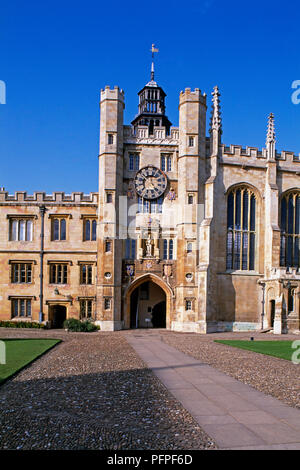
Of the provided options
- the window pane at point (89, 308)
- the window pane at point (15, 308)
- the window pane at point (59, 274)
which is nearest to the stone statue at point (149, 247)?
the window pane at point (89, 308)

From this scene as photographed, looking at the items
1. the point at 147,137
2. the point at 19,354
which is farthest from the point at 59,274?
the point at 19,354

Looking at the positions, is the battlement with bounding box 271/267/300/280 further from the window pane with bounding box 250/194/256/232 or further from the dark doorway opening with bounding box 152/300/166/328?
the dark doorway opening with bounding box 152/300/166/328

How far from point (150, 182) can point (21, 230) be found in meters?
10.7

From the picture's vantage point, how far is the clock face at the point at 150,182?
113 ft

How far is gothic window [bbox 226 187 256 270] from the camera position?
114ft

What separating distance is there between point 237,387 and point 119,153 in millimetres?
24587

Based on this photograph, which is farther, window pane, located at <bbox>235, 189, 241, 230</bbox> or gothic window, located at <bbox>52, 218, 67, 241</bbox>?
gothic window, located at <bbox>52, 218, 67, 241</bbox>

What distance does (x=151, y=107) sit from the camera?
48812 mm

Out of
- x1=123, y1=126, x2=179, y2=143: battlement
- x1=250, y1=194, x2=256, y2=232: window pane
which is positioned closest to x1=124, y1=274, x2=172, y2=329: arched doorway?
x1=250, y1=194, x2=256, y2=232: window pane

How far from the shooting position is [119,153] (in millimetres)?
33562

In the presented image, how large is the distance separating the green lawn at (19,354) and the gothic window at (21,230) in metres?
14.3

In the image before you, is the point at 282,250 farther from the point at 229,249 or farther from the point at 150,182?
the point at 150,182

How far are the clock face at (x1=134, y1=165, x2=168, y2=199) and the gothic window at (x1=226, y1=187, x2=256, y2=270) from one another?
5.24 m

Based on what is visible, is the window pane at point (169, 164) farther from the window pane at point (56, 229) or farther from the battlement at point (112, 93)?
the window pane at point (56, 229)
